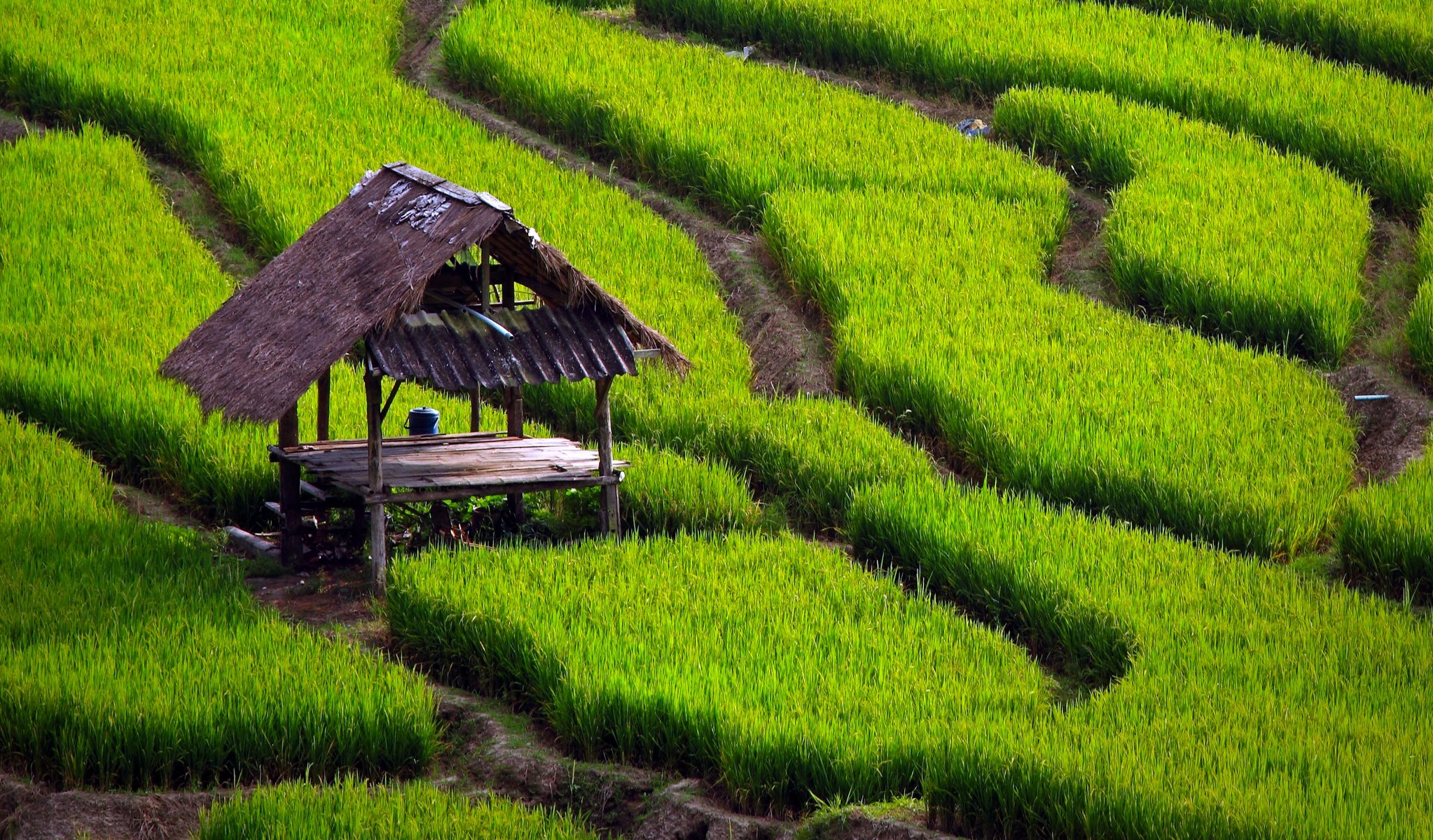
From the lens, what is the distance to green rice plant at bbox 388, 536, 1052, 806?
4.85 meters

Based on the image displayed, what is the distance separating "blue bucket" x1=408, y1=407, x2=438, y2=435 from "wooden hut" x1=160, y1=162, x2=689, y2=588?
238mm

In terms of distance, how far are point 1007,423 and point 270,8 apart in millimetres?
8842

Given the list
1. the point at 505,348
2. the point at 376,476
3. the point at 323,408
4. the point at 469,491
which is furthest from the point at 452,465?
the point at 323,408

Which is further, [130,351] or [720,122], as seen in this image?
[720,122]

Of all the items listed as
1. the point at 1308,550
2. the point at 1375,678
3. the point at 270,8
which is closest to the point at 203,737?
the point at 1375,678

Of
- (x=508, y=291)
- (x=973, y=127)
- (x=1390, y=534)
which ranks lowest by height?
(x=1390, y=534)

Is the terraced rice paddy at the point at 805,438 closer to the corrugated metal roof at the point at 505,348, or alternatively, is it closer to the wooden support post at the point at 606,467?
the wooden support post at the point at 606,467

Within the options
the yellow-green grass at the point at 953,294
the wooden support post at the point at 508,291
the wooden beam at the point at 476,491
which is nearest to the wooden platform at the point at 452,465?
the wooden beam at the point at 476,491

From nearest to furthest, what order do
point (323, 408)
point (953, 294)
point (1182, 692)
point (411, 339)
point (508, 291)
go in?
point (1182, 692) → point (411, 339) → point (508, 291) → point (323, 408) → point (953, 294)

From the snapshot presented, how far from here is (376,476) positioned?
6285 mm

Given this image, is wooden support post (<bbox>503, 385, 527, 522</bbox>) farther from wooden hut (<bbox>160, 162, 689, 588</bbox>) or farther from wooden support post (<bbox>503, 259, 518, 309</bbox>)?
wooden support post (<bbox>503, 259, 518, 309</bbox>)

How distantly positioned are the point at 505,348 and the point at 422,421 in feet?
3.94

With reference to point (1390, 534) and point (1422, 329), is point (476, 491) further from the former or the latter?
point (1422, 329)

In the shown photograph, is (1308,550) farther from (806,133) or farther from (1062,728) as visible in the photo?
(806,133)
